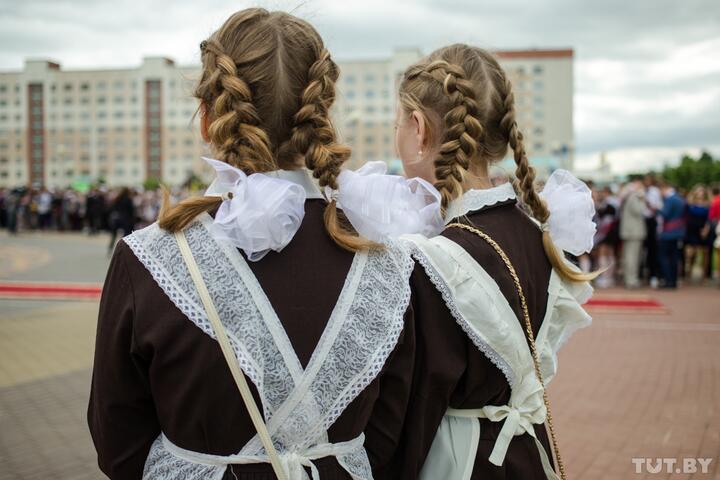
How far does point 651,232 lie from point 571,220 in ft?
42.2

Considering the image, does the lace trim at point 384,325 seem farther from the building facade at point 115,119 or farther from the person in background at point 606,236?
the building facade at point 115,119

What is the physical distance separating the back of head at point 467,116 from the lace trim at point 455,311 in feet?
1.18

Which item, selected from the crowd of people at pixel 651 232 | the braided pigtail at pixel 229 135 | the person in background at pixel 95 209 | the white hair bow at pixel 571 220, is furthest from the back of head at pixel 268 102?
the person in background at pixel 95 209

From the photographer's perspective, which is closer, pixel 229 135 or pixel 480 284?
pixel 229 135

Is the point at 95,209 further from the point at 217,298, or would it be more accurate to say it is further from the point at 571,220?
the point at 217,298

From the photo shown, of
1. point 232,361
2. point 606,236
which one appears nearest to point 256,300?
point 232,361

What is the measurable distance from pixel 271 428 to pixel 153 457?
0.32 meters

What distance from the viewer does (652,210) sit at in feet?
45.9

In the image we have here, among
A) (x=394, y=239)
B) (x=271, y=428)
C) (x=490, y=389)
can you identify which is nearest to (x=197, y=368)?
(x=271, y=428)

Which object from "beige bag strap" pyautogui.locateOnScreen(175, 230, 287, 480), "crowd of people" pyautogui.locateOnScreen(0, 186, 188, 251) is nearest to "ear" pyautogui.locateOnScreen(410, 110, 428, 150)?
"beige bag strap" pyautogui.locateOnScreen(175, 230, 287, 480)

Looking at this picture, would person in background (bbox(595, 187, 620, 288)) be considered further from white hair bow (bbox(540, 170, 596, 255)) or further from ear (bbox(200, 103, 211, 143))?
ear (bbox(200, 103, 211, 143))

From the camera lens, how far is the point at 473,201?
2.14m

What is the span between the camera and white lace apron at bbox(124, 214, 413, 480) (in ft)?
4.92

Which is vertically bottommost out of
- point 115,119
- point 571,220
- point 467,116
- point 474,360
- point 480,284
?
point 474,360
